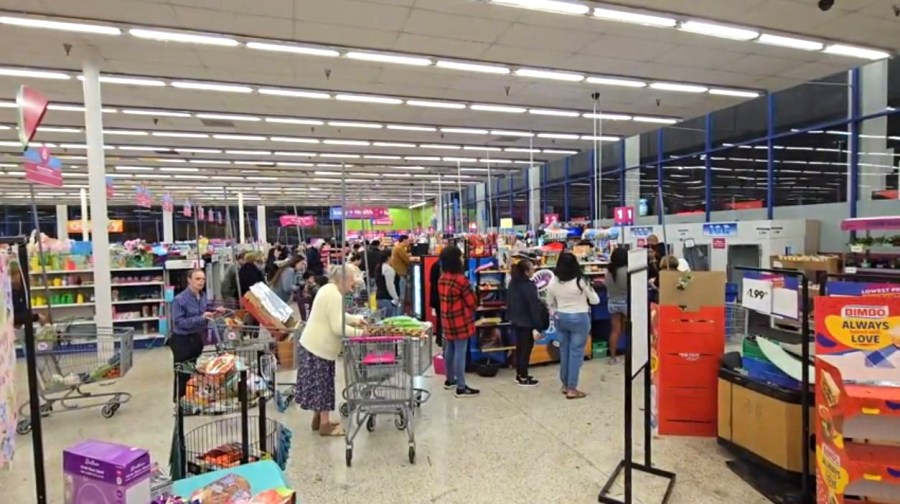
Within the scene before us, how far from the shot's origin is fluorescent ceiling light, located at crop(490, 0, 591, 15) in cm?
578

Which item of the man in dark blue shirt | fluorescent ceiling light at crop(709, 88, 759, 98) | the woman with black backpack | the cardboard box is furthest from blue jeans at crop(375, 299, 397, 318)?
fluorescent ceiling light at crop(709, 88, 759, 98)

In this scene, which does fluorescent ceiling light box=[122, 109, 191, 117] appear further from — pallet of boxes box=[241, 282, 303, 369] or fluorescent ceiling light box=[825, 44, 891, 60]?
fluorescent ceiling light box=[825, 44, 891, 60]

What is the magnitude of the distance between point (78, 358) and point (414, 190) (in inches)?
940

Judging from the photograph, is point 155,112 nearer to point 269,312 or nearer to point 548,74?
point 269,312

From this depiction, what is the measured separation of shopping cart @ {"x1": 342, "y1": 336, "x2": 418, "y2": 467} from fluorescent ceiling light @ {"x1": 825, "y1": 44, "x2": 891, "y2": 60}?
782 centimetres

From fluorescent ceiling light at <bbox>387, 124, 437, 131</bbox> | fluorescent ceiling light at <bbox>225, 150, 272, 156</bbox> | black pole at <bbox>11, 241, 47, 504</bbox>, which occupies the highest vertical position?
fluorescent ceiling light at <bbox>387, 124, 437, 131</bbox>

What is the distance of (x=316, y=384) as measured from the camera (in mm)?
4055

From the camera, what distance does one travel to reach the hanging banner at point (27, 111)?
381 cm

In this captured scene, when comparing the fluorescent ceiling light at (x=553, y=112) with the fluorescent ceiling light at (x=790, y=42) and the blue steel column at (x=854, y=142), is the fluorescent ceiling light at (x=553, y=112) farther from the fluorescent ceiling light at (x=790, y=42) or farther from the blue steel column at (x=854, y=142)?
the blue steel column at (x=854, y=142)

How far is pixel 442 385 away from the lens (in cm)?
555

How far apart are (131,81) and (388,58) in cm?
443

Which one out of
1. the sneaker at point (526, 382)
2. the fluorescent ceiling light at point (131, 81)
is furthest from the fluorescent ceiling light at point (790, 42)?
the fluorescent ceiling light at point (131, 81)

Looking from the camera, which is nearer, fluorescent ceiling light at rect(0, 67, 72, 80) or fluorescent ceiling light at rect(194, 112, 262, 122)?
fluorescent ceiling light at rect(0, 67, 72, 80)

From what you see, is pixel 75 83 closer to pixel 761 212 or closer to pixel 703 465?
pixel 703 465
